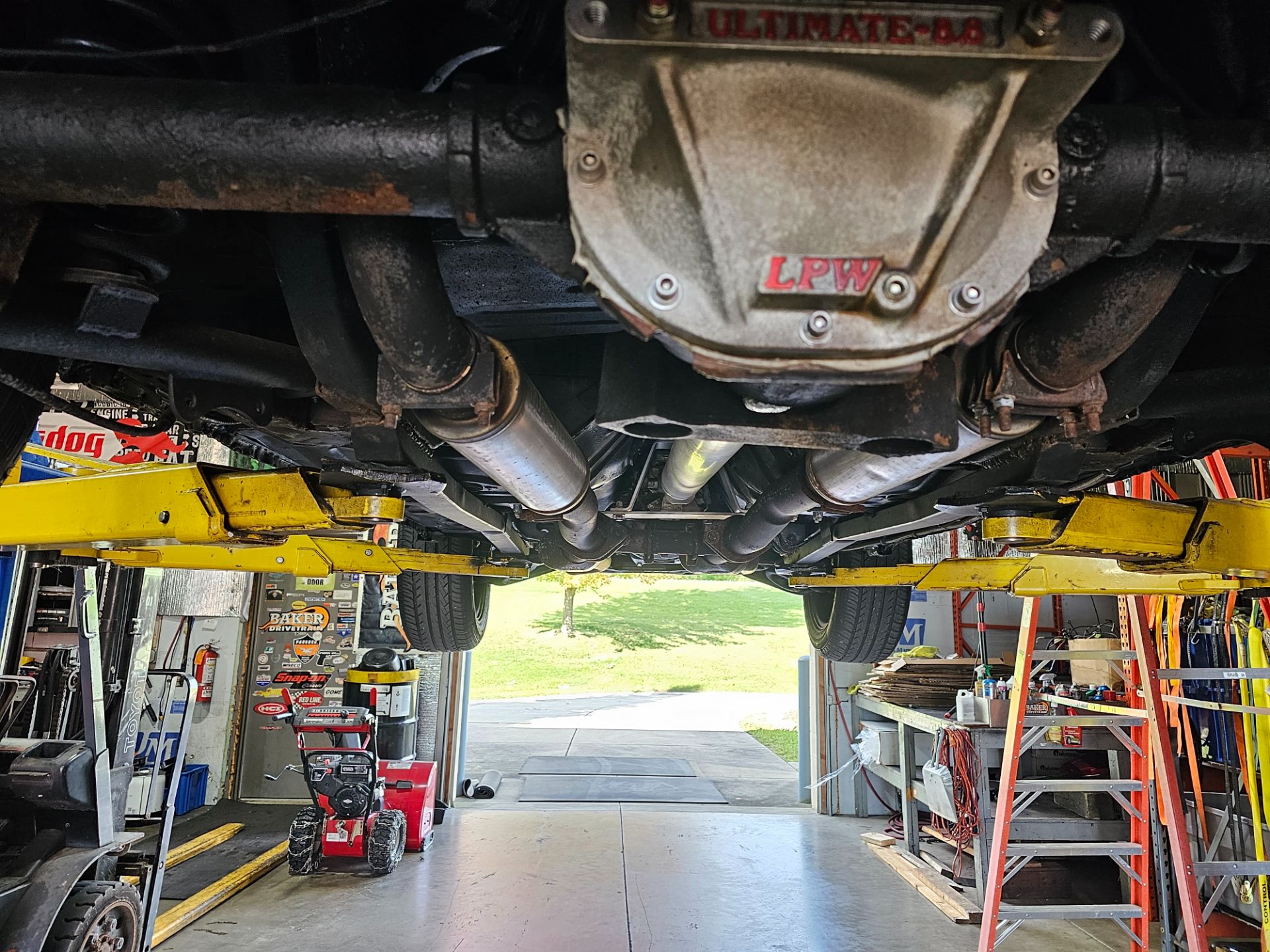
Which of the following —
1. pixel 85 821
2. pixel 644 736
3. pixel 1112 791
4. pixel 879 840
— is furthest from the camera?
pixel 644 736

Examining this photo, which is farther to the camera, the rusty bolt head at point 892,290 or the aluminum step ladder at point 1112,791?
the aluminum step ladder at point 1112,791

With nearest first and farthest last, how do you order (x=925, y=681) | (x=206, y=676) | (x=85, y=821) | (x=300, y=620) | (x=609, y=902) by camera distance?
(x=85, y=821) < (x=609, y=902) < (x=925, y=681) < (x=206, y=676) < (x=300, y=620)

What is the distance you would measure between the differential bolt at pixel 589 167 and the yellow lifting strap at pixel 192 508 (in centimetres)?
151

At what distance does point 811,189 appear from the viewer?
75cm

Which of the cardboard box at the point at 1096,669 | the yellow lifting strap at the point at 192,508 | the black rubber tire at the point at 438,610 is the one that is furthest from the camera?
the cardboard box at the point at 1096,669

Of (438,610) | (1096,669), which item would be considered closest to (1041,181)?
(438,610)

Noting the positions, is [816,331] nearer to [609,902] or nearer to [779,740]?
[609,902]

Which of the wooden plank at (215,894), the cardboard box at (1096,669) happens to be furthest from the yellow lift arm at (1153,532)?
the wooden plank at (215,894)

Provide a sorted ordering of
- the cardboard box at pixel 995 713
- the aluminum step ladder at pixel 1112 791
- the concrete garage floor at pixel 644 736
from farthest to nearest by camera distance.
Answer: the concrete garage floor at pixel 644 736, the cardboard box at pixel 995 713, the aluminum step ladder at pixel 1112 791

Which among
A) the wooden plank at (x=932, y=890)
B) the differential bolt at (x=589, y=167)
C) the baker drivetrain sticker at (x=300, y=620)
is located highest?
the differential bolt at (x=589, y=167)

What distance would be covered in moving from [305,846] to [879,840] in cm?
400

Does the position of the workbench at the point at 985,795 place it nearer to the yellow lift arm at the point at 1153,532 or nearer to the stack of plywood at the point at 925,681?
the stack of plywood at the point at 925,681

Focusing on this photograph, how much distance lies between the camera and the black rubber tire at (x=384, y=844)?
15.9 feet

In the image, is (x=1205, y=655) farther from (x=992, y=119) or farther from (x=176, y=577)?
(x=176, y=577)
